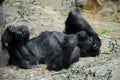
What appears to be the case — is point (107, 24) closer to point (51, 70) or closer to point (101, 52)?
point (101, 52)

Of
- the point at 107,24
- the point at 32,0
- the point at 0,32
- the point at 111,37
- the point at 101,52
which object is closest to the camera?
the point at 0,32

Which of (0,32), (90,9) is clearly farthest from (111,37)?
(0,32)

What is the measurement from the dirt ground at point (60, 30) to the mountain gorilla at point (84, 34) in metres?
0.12

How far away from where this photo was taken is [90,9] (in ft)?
30.5

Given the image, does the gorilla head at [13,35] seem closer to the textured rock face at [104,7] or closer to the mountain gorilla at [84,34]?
the mountain gorilla at [84,34]

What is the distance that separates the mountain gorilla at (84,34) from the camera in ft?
20.8

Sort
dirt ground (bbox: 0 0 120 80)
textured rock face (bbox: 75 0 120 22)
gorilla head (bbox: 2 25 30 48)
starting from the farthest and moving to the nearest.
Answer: textured rock face (bbox: 75 0 120 22) < gorilla head (bbox: 2 25 30 48) < dirt ground (bbox: 0 0 120 80)

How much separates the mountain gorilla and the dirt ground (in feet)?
0.40

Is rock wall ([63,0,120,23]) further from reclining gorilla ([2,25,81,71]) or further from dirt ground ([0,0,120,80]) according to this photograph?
reclining gorilla ([2,25,81,71])

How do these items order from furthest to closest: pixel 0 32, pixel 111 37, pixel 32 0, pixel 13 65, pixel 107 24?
1. pixel 32 0
2. pixel 107 24
3. pixel 111 37
4. pixel 13 65
5. pixel 0 32

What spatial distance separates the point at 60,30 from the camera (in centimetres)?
804

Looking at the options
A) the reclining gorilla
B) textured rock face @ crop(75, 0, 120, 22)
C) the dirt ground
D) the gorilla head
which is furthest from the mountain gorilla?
textured rock face @ crop(75, 0, 120, 22)

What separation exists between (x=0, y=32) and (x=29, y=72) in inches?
25.3

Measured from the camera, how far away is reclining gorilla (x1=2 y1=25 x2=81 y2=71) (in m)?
5.58
